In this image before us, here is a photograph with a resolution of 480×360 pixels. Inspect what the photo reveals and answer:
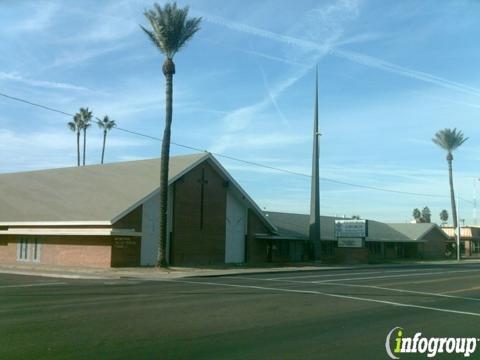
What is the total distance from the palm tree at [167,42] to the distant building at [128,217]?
271cm

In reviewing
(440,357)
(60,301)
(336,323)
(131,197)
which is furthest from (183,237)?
(440,357)

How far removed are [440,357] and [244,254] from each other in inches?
1441

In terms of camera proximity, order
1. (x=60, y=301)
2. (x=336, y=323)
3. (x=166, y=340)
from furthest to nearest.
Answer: (x=60, y=301)
(x=336, y=323)
(x=166, y=340)

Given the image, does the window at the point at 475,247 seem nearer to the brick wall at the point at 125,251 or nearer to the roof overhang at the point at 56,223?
the brick wall at the point at 125,251

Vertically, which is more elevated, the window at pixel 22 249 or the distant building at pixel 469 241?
the distant building at pixel 469 241

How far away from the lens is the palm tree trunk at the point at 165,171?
34.2 metres

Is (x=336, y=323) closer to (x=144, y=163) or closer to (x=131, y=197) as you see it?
(x=131, y=197)

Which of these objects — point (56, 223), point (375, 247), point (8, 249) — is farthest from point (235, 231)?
point (375, 247)

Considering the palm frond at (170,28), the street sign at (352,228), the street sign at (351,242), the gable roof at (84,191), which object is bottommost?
the street sign at (351,242)

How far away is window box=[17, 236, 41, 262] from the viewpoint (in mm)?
40094

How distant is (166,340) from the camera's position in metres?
10.5

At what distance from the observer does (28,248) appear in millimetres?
40844

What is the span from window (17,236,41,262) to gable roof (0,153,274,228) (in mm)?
1802

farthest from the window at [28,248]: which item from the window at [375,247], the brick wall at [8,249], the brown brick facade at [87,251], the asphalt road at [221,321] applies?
the window at [375,247]
